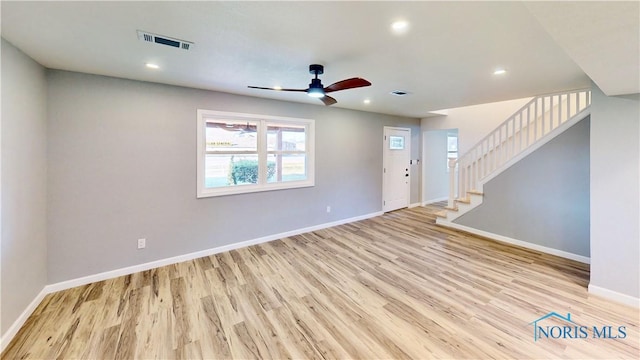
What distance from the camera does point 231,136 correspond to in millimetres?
3934

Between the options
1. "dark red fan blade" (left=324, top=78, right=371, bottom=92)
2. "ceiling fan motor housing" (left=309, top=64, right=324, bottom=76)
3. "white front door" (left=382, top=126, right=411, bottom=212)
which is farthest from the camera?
"white front door" (left=382, top=126, right=411, bottom=212)

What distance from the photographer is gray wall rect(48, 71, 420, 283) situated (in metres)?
2.78

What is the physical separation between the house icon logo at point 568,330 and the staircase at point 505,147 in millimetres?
2590

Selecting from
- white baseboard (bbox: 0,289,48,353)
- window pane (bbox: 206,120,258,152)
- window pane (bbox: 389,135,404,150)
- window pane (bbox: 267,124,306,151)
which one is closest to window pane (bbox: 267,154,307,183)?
window pane (bbox: 267,124,306,151)

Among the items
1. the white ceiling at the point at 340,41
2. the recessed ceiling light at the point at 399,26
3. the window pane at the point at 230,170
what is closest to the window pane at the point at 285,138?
the window pane at the point at 230,170

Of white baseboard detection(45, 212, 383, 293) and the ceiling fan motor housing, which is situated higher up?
the ceiling fan motor housing

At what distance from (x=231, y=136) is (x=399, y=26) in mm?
2912

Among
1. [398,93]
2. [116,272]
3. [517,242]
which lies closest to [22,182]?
[116,272]

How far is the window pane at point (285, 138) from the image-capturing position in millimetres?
4355

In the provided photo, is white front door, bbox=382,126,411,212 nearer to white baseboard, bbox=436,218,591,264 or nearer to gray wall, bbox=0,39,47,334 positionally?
white baseboard, bbox=436,218,591,264

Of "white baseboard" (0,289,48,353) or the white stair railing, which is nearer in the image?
"white baseboard" (0,289,48,353)

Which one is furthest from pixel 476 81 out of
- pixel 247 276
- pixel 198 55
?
pixel 247 276

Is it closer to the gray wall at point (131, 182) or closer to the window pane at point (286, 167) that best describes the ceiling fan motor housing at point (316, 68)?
the gray wall at point (131, 182)

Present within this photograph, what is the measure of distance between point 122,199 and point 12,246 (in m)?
1.05
